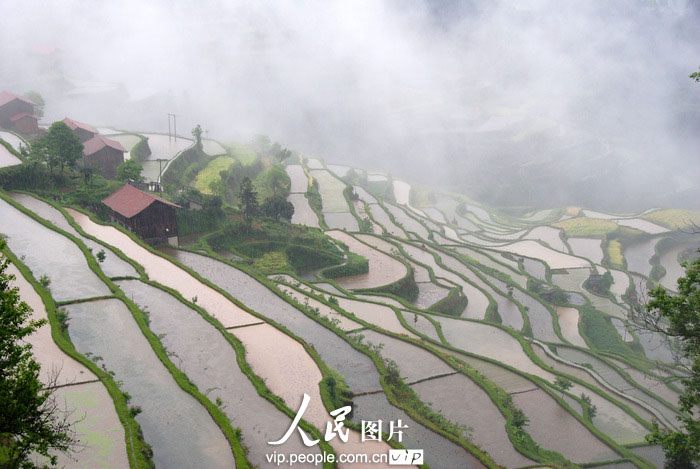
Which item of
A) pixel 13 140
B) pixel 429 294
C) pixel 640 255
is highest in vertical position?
pixel 640 255

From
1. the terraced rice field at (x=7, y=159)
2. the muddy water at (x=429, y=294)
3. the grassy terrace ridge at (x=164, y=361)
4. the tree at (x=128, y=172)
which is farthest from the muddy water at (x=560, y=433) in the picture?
the terraced rice field at (x=7, y=159)

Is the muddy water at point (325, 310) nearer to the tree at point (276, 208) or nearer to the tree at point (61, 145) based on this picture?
the tree at point (276, 208)

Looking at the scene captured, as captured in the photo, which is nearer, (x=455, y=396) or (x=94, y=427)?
(x=94, y=427)

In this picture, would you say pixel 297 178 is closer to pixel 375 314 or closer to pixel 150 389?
pixel 375 314

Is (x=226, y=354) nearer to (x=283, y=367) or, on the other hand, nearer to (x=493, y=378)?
(x=283, y=367)

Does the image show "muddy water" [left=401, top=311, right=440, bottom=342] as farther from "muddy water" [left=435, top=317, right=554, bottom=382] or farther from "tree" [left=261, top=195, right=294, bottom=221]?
"tree" [left=261, top=195, right=294, bottom=221]

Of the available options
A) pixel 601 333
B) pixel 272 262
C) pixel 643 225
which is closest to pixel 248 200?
pixel 272 262

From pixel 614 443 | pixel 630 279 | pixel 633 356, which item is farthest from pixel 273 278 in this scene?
pixel 630 279
